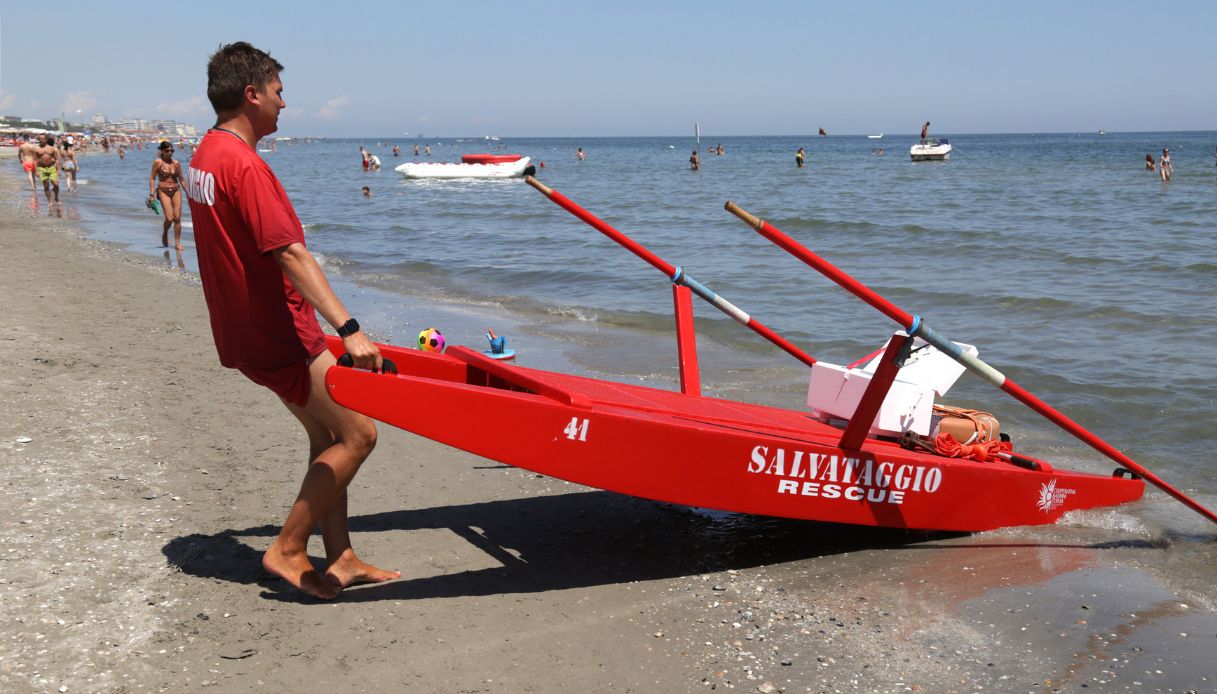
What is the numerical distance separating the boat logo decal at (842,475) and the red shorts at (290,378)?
1.77m

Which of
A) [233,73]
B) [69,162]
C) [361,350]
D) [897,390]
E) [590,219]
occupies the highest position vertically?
[233,73]

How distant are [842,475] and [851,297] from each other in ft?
28.3

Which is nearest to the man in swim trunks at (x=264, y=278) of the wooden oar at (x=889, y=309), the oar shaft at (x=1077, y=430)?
the wooden oar at (x=889, y=309)

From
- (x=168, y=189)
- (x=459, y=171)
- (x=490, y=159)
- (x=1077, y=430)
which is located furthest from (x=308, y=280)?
A: (x=490, y=159)

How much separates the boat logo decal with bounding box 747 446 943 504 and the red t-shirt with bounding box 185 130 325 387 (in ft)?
6.15

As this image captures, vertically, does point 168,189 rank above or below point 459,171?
below

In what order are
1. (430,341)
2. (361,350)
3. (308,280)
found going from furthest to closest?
(430,341)
(361,350)
(308,280)

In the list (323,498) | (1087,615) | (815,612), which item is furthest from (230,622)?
(1087,615)

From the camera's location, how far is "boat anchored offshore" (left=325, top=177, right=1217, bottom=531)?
3.69 m

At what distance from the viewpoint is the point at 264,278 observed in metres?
3.38

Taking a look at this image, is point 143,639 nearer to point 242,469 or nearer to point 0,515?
point 0,515

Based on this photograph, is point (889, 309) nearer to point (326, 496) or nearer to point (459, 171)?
point (326, 496)

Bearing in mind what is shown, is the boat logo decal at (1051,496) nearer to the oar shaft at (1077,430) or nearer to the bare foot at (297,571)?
the oar shaft at (1077,430)

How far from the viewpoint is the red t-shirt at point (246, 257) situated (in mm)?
3242
